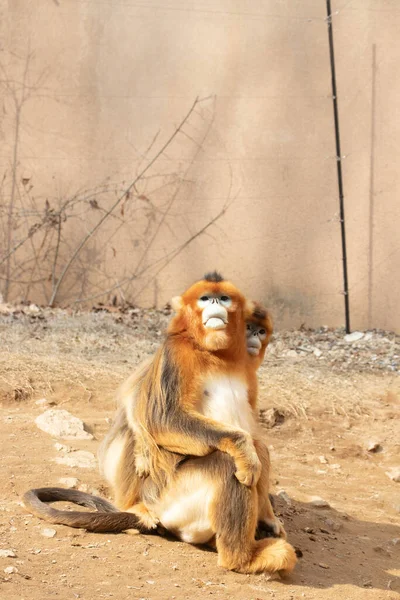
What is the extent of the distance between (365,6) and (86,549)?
7.09 meters

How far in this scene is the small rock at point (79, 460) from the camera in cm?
514

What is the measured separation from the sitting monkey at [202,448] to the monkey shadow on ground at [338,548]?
1.06 feet

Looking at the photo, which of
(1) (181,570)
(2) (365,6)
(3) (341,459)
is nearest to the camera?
(1) (181,570)

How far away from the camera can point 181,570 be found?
3.91m

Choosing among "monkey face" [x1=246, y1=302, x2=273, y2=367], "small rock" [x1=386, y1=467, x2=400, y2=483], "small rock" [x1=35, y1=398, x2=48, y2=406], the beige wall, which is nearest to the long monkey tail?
"monkey face" [x1=246, y1=302, x2=273, y2=367]

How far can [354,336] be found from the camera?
28.8 feet

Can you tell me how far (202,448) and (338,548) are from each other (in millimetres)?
1302

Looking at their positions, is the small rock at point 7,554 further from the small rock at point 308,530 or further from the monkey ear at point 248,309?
the small rock at point 308,530

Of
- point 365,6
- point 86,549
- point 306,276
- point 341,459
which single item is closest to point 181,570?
point 86,549

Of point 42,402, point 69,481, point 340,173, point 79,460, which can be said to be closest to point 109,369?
point 42,402

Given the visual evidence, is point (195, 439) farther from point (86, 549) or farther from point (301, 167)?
point (301, 167)

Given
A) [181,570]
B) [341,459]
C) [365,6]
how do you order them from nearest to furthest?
[181,570] < [341,459] < [365,6]

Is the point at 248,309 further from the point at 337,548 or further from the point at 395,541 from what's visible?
the point at 395,541

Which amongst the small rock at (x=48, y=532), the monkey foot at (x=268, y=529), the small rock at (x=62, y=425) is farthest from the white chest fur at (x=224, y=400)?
the small rock at (x=62, y=425)
